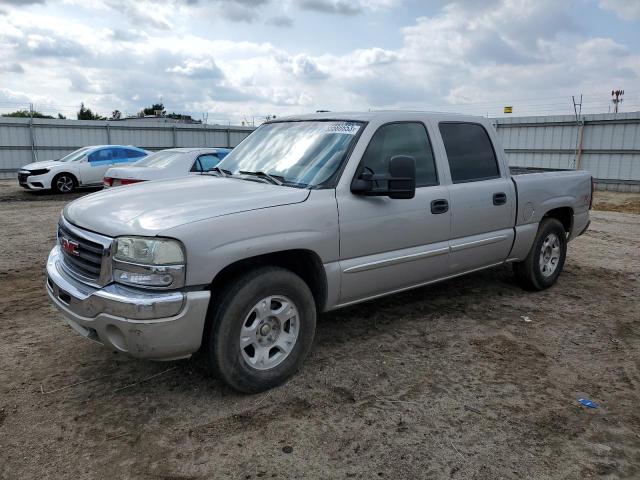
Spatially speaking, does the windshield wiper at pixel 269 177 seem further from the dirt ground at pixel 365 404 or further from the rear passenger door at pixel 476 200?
the rear passenger door at pixel 476 200

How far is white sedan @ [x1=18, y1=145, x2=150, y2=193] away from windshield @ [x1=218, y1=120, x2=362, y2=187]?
13.1 m

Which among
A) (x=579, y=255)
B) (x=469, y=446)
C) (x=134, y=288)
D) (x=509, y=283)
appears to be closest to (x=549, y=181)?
(x=509, y=283)

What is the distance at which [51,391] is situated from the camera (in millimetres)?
3568

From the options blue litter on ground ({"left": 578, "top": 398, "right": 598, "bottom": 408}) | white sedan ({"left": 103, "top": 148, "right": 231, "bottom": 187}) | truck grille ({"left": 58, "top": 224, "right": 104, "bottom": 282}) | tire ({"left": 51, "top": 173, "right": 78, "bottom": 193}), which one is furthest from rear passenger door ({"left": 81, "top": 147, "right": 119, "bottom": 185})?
blue litter on ground ({"left": 578, "top": 398, "right": 598, "bottom": 408})

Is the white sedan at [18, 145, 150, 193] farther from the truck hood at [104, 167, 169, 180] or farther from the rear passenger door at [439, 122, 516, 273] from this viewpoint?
the rear passenger door at [439, 122, 516, 273]

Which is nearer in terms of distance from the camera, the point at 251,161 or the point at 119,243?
the point at 119,243

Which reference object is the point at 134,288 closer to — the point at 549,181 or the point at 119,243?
the point at 119,243

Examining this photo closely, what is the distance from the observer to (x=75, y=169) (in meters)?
16.1

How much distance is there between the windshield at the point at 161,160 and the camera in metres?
10.2

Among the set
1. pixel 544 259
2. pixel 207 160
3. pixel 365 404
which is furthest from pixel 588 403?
pixel 207 160

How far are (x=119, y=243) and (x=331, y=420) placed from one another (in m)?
1.65

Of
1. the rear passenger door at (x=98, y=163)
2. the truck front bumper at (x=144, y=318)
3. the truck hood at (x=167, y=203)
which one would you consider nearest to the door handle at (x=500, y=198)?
the truck hood at (x=167, y=203)

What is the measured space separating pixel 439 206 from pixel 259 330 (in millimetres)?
1939

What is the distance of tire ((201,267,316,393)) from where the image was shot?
3264 mm
